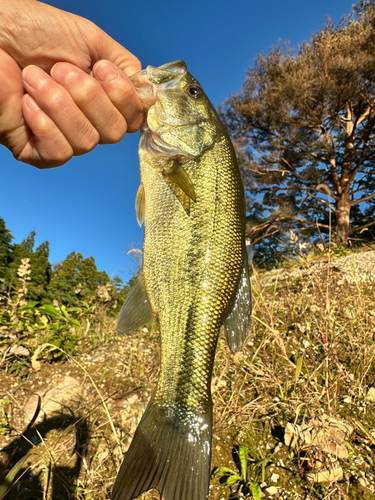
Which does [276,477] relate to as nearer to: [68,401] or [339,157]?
[68,401]

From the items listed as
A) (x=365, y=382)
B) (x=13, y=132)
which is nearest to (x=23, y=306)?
(x=13, y=132)

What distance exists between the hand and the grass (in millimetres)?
1363

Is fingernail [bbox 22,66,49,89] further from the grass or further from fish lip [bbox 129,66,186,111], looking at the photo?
the grass

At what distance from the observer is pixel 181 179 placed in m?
1.61

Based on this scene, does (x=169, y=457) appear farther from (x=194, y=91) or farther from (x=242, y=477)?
(x=194, y=91)

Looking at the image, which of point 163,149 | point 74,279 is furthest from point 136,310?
point 74,279

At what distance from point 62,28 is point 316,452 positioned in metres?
3.16

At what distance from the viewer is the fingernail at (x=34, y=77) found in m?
1.65

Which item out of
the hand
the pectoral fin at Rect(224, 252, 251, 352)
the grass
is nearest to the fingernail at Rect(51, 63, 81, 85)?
the hand

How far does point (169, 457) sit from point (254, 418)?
5.35 feet

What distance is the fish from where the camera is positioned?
1.30m

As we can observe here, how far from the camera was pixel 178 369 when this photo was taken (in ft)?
4.77

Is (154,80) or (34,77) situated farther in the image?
(154,80)

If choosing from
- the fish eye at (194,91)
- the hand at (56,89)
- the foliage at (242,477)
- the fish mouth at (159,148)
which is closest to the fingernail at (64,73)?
the hand at (56,89)
